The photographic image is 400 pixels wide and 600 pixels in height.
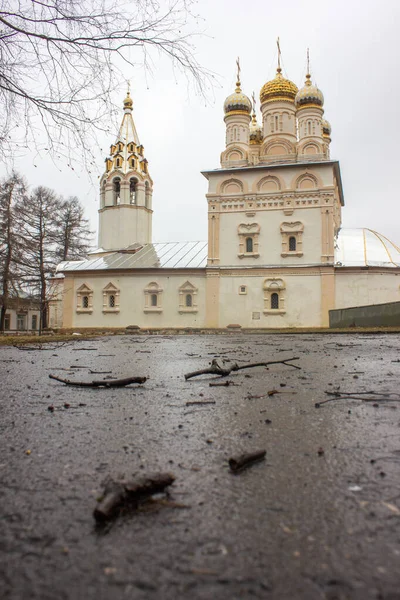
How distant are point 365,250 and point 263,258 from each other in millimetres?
6503

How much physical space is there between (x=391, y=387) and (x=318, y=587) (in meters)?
2.57

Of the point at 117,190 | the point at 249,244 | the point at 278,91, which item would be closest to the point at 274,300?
the point at 249,244

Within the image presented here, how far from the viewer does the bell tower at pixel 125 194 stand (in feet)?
118

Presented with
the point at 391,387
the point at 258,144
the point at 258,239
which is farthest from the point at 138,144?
the point at 391,387

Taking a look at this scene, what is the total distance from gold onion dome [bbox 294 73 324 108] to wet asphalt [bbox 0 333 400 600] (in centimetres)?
3122

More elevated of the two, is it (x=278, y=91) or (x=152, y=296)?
(x=278, y=91)

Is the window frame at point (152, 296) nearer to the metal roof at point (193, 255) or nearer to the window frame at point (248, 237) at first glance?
the metal roof at point (193, 255)

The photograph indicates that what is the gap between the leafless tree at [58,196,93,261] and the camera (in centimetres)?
3472

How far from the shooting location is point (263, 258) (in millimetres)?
28922

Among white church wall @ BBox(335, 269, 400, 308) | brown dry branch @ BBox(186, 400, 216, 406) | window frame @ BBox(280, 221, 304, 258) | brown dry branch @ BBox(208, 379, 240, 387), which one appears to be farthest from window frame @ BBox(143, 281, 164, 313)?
brown dry branch @ BBox(186, 400, 216, 406)

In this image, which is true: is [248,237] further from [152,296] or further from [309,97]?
[309,97]

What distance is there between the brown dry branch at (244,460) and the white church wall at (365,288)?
2662cm

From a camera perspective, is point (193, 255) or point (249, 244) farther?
point (193, 255)

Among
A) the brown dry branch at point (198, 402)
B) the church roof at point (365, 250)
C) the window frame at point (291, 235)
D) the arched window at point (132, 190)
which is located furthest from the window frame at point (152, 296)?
the brown dry branch at point (198, 402)
